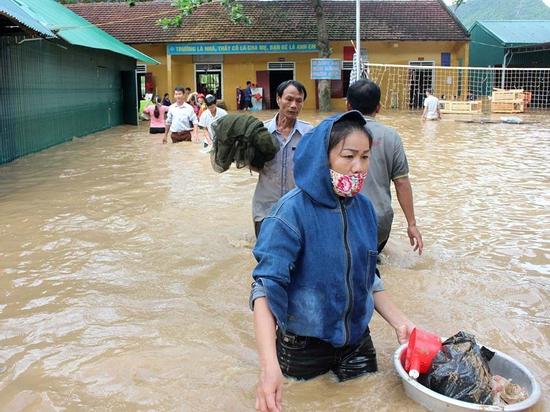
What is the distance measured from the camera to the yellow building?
30547 millimetres

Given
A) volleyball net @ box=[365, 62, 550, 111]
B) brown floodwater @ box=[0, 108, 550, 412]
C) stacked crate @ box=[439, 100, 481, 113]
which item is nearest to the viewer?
brown floodwater @ box=[0, 108, 550, 412]

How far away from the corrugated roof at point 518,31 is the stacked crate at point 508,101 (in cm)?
675

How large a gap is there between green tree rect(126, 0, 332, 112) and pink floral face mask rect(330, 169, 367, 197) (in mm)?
22838

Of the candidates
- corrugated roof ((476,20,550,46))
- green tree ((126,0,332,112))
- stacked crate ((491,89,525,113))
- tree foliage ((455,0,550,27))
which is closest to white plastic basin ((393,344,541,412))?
green tree ((126,0,332,112))

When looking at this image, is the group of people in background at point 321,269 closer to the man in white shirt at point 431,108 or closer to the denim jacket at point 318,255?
the denim jacket at point 318,255

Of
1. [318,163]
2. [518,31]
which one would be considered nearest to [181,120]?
[318,163]

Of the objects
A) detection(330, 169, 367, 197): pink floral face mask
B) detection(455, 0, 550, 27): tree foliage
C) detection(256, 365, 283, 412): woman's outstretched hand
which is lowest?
detection(256, 365, 283, 412): woman's outstretched hand

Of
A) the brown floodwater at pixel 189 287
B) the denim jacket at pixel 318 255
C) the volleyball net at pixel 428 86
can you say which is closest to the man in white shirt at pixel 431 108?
the volleyball net at pixel 428 86

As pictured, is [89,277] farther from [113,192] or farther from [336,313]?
[113,192]

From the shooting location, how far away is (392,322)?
3.10m

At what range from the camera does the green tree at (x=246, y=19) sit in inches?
976

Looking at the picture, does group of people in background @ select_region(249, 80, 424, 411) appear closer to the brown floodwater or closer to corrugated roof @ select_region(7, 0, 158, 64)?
the brown floodwater

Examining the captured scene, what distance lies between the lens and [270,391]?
2.31m

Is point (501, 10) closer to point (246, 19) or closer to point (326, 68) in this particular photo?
point (326, 68)
